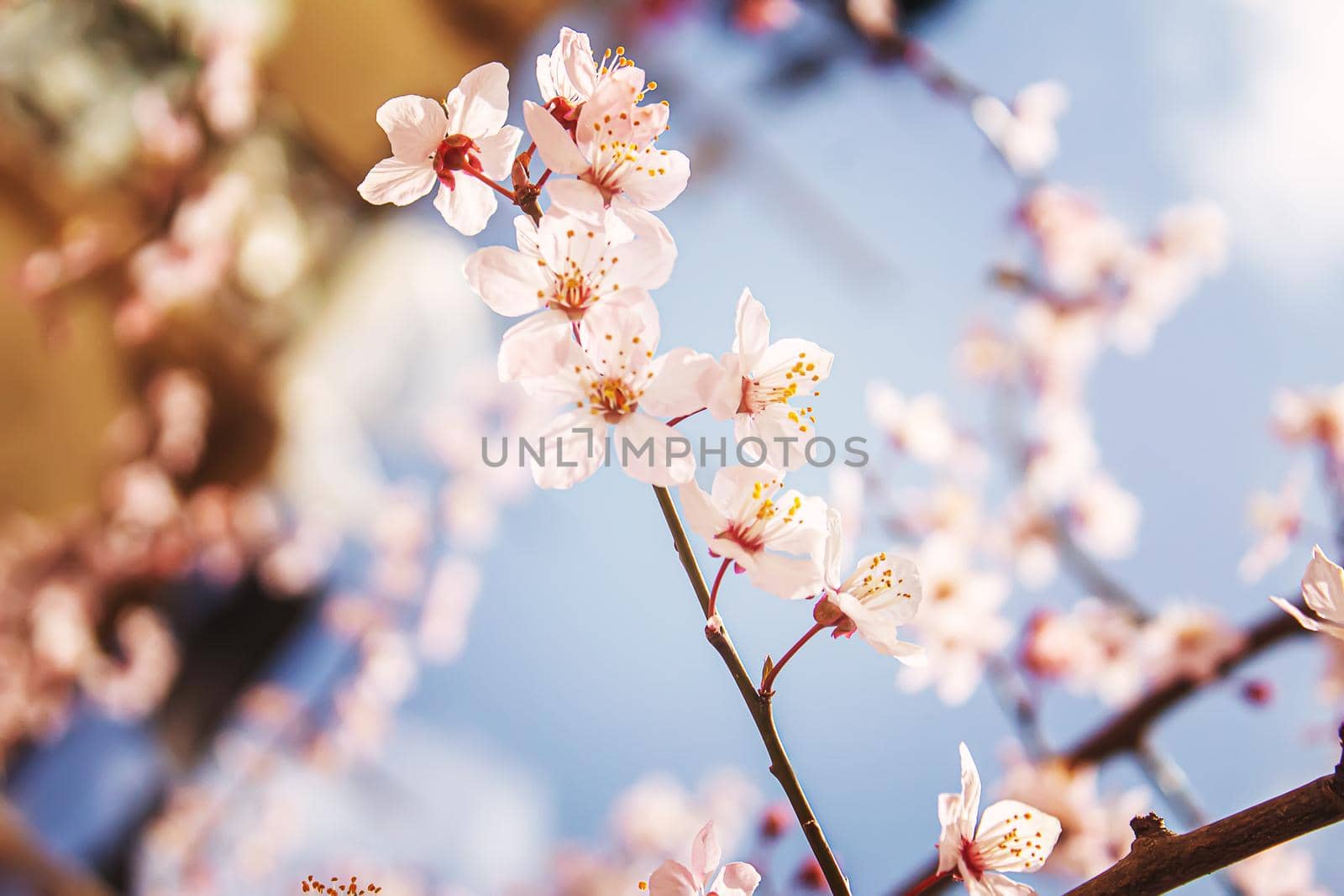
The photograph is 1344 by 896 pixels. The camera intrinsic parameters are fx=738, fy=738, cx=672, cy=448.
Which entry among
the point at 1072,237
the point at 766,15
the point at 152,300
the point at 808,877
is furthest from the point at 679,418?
the point at 152,300

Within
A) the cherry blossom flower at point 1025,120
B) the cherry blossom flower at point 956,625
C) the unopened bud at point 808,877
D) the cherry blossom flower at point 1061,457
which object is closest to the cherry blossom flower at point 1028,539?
the cherry blossom flower at point 1061,457

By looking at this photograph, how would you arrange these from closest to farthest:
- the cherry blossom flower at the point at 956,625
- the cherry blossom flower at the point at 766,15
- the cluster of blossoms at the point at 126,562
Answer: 1. the cherry blossom flower at the point at 956,625
2. the cherry blossom flower at the point at 766,15
3. the cluster of blossoms at the point at 126,562

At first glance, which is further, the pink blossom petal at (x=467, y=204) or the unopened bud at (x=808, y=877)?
the unopened bud at (x=808, y=877)

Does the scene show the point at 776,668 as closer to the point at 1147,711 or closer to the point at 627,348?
the point at 627,348

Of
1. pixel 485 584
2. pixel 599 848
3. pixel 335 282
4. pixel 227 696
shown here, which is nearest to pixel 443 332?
pixel 335 282

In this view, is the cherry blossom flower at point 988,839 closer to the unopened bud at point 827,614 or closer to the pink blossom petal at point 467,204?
the unopened bud at point 827,614

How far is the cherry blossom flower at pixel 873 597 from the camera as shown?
0.46 meters

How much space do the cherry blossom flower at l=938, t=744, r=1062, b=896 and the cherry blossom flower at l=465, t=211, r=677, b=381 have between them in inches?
14.1

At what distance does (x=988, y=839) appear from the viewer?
1.57ft

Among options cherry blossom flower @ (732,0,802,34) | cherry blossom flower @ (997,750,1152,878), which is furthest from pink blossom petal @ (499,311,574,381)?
cherry blossom flower @ (732,0,802,34)

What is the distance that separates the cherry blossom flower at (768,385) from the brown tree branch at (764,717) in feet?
0.24

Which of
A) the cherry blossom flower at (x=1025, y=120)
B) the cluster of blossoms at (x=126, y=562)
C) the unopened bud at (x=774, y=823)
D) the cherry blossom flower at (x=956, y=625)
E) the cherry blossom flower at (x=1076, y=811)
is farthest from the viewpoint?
the cluster of blossoms at (x=126, y=562)

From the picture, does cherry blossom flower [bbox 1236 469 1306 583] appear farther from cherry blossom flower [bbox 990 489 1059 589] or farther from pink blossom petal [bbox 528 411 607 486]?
pink blossom petal [bbox 528 411 607 486]

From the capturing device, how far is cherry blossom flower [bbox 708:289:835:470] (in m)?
0.45
